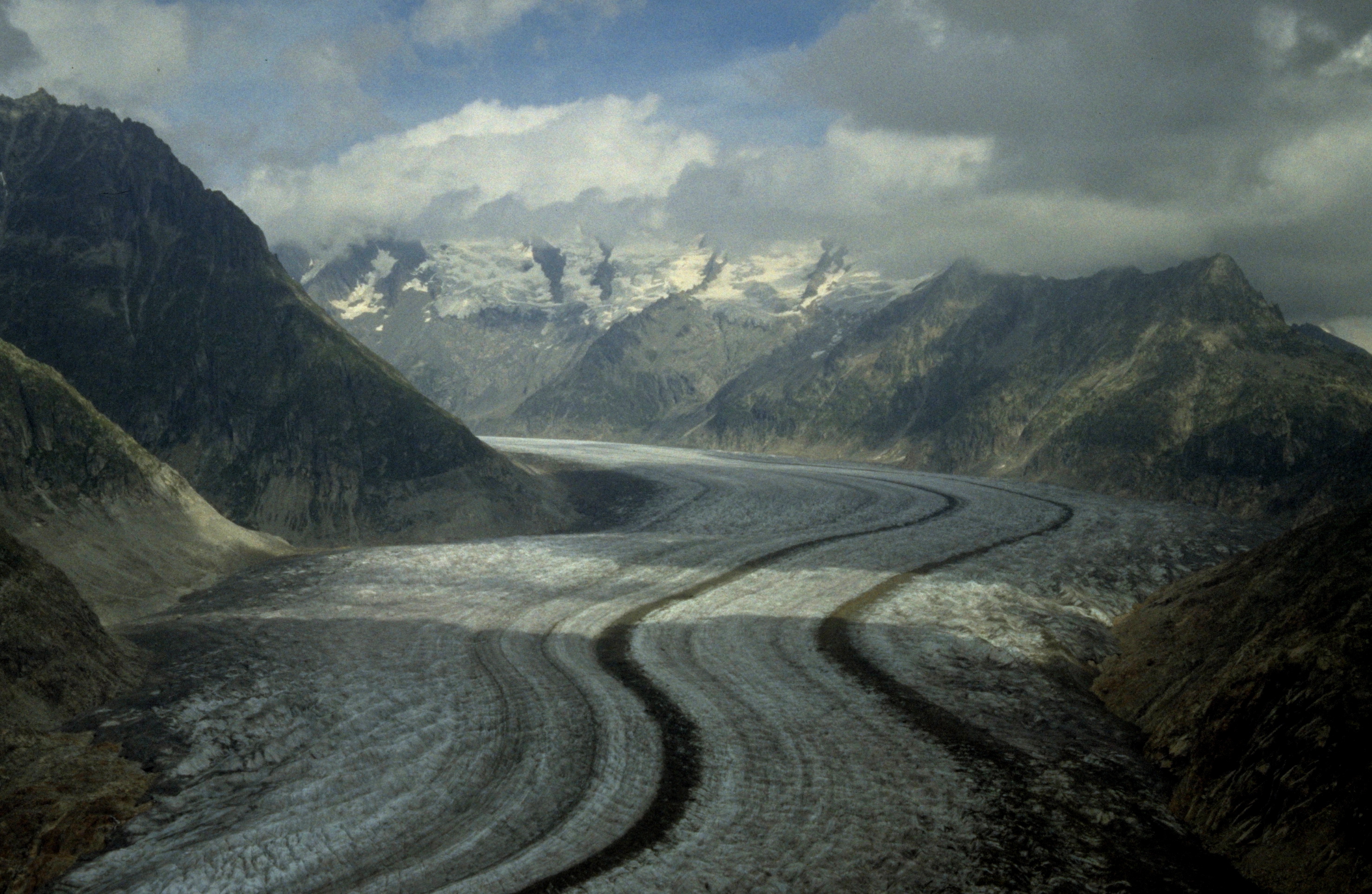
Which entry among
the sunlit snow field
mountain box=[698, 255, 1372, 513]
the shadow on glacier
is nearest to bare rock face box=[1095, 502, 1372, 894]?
the shadow on glacier

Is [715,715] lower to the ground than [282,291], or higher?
lower

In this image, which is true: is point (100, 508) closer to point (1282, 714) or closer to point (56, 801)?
point (56, 801)

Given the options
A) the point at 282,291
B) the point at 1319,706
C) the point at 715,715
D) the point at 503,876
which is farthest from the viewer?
the point at 282,291

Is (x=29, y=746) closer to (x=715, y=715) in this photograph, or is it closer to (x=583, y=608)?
(x=715, y=715)

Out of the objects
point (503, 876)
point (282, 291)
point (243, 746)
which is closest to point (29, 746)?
point (243, 746)

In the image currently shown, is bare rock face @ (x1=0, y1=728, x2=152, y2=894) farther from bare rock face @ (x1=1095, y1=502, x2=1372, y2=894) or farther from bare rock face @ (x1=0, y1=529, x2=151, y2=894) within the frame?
bare rock face @ (x1=1095, y1=502, x2=1372, y2=894)

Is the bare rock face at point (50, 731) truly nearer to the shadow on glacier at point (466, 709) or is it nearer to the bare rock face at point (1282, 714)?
the shadow on glacier at point (466, 709)

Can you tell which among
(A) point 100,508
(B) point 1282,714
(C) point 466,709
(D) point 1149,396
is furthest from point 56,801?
(D) point 1149,396

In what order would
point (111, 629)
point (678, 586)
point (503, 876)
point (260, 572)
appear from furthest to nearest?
point (260, 572) → point (678, 586) → point (111, 629) → point (503, 876)
